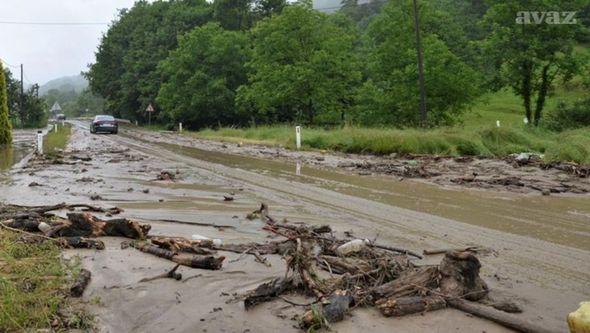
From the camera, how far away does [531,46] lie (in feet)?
102

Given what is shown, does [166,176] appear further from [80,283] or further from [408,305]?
[408,305]

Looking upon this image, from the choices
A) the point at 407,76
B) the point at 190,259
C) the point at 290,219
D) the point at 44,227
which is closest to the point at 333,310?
the point at 190,259

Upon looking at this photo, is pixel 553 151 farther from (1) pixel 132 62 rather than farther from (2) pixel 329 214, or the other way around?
(1) pixel 132 62

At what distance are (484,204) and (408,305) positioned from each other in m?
5.69

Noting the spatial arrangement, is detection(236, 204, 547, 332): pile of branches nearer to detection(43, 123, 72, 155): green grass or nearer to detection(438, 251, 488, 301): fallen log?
detection(438, 251, 488, 301): fallen log

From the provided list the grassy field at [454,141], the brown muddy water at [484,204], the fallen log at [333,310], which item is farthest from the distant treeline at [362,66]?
the fallen log at [333,310]

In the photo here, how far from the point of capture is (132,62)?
65.4 metres

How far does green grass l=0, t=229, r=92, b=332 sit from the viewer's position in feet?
12.8

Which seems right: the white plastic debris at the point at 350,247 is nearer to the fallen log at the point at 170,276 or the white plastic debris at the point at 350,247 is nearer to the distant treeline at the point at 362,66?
the fallen log at the point at 170,276

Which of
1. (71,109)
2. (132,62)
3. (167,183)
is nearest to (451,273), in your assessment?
(167,183)

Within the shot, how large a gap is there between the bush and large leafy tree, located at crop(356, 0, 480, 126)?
5.95 meters

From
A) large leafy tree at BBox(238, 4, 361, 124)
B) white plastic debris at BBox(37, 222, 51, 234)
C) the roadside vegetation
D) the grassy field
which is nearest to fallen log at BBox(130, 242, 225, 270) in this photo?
white plastic debris at BBox(37, 222, 51, 234)

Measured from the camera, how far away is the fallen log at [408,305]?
4.10 m

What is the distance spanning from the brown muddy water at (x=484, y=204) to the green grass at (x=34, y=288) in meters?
5.55
